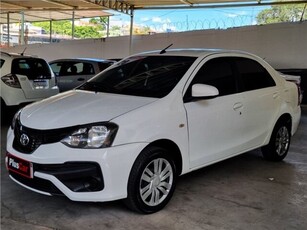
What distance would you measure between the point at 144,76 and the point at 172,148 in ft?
3.07

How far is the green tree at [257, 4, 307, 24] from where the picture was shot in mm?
12945

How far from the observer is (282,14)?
13.7 metres

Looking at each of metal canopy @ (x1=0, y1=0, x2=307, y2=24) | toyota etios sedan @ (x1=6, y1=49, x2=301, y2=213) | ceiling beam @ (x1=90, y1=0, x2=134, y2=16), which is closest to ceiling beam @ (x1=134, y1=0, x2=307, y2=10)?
metal canopy @ (x1=0, y1=0, x2=307, y2=24)

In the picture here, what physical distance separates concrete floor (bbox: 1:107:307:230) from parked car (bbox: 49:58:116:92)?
572 centimetres

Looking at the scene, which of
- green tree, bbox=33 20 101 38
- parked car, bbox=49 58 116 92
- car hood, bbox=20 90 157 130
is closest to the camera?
car hood, bbox=20 90 157 130

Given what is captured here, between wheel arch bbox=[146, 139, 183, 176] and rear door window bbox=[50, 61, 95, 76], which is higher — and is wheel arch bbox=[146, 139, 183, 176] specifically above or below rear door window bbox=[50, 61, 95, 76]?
below

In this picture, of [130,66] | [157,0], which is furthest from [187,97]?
[157,0]

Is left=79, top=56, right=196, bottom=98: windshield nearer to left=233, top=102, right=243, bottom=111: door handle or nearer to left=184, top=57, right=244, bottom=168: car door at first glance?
left=184, top=57, right=244, bottom=168: car door

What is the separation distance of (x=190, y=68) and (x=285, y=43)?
9.77 metres

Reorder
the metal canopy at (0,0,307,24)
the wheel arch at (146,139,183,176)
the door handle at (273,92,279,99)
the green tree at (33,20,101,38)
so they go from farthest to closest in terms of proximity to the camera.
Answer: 1. the green tree at (33,20,101,38)
2. the metal canopy at (0,0,307,24)
3. the door handle at (273,92,279,99)
4. the wheel arch at (146,139,183,176)

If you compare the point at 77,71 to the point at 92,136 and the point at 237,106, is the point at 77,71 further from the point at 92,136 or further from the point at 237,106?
the point at 92,136

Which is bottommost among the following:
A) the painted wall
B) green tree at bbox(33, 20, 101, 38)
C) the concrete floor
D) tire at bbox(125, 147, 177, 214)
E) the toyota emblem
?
the concrete floor

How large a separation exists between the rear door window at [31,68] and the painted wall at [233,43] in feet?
26.7

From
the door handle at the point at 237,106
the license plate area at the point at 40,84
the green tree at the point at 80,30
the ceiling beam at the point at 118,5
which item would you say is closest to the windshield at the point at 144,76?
the door handle at the point at 237,106
